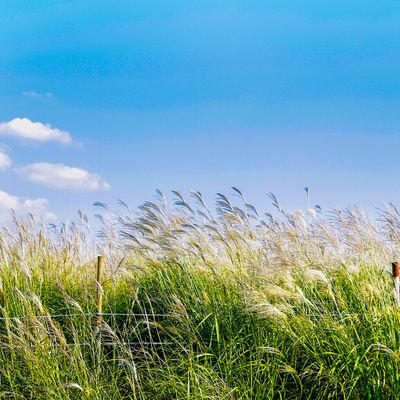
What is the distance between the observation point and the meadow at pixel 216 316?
415 centimetres

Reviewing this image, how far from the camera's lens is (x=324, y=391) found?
13.5 feet

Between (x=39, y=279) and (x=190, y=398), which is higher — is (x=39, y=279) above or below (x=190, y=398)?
above

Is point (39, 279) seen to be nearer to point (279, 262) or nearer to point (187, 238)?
point (187, 238)

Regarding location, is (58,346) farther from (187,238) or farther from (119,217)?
(119,217)

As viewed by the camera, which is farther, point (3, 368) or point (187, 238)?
point (187, 238)

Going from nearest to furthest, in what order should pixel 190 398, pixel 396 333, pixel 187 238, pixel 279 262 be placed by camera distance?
pixel 190 398 → pixel 396 333 → pixel 279 262 → pixel 187 238

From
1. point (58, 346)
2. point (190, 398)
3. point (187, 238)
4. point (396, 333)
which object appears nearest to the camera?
point (190, 398)

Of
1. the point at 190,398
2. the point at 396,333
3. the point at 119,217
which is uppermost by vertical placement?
the point at 119,217

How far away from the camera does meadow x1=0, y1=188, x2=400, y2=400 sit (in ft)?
13.6

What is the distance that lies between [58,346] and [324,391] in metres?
1.81

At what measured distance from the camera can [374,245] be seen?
20.7ft

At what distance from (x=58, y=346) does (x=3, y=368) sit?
0.41 metres

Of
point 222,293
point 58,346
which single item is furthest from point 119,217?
point 58,346

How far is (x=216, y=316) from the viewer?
4938 mm
